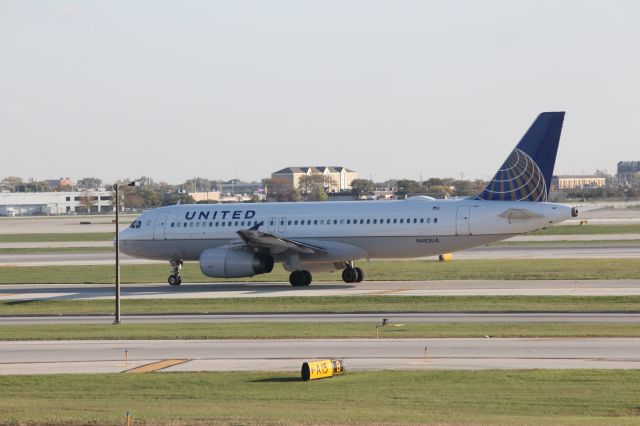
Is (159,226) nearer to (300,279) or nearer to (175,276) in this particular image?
(175,276)

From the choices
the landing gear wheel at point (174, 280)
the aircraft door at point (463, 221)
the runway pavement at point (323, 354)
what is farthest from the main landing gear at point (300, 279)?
the runway pavement at point (323, 354)

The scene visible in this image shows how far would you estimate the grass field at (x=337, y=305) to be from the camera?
38062 mm

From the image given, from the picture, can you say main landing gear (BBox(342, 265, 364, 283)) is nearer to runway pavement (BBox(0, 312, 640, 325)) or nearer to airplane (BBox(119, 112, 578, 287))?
airplane (BBox(119, 112, 578, 287))

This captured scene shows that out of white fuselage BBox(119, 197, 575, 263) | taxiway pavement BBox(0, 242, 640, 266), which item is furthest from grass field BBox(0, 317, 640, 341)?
taxiway pavement BBox(0, 242, 640, 266)

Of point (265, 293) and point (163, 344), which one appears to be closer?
point (163, 344)

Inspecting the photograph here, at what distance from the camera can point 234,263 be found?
4903 centimetres

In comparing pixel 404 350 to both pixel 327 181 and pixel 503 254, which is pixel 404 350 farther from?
pixel 327 181

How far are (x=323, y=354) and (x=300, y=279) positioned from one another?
2228 cm

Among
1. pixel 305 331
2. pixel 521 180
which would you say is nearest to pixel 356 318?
pixel 305 331

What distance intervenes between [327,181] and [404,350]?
16491cm

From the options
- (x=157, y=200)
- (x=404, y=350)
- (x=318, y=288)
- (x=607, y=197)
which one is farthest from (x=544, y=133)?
(x=157, y=200)

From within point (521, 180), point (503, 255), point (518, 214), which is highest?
point (521, 180)

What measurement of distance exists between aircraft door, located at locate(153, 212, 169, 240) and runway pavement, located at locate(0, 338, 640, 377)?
2317 cm

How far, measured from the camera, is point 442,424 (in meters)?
18.4
